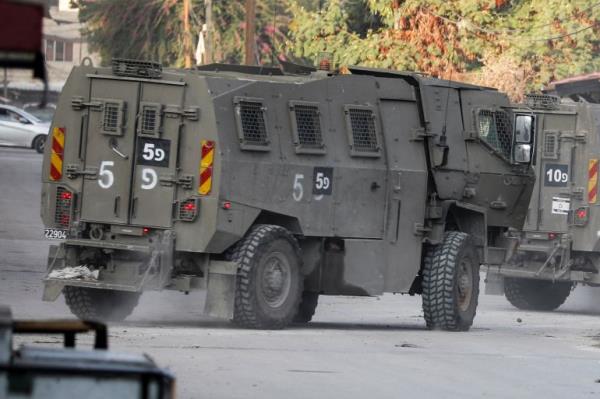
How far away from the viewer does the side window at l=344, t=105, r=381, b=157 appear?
54.6 ft

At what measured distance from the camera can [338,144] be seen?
650 inches

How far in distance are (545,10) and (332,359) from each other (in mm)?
25307

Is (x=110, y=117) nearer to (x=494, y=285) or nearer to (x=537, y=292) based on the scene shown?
(x=494, y=285)

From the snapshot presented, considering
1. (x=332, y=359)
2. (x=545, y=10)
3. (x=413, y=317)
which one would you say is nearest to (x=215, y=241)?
(x=332, y=359)

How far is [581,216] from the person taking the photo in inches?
851

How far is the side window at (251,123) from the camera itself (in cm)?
1545

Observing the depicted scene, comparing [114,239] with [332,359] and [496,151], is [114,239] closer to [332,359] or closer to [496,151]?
[332,359]

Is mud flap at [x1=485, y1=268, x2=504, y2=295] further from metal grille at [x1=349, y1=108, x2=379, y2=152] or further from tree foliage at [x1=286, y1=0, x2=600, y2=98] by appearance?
tree foliage at [x1=286, y1=0, x2=600, y2=98]

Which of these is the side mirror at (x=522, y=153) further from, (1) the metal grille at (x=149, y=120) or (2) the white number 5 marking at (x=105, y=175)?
(2) the white number 5 marking at (x=105, y=175)

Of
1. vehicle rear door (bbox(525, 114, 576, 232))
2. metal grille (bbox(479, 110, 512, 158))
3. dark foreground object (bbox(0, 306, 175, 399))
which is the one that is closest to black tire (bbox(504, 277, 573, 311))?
vehicle rear door (bbox(525, 114, 576, 232))

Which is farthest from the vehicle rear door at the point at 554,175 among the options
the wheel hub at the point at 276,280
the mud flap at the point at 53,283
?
the mud flap at the point at 53,283

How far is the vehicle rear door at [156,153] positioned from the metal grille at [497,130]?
437 centimetres

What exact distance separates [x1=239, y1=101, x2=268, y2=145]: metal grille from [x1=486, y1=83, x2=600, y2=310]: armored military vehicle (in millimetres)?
6665

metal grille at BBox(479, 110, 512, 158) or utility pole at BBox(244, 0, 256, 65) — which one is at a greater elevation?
utility pole at BBox(244, 0, 256, 65)
